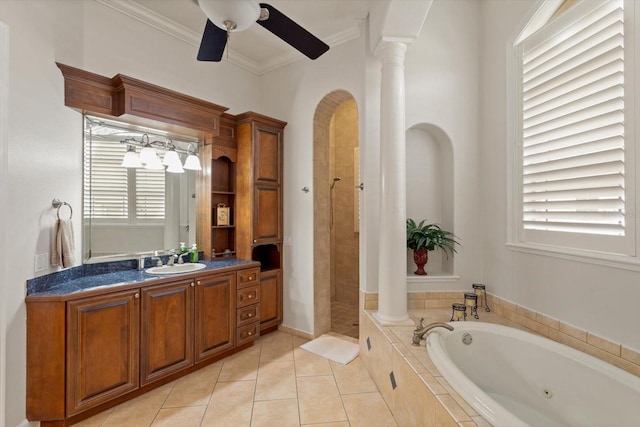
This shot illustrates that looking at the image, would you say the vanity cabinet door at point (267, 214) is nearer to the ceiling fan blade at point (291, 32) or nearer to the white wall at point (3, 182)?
the ceiling fan blade at point (291, 32)

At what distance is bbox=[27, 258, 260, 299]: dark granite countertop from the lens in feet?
6.24

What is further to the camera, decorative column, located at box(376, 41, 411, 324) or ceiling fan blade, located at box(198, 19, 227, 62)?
decorative column, located at box(376, 41, 411, 324)

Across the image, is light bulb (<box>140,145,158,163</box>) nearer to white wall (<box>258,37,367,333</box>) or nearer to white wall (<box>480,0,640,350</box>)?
white wall (<box>258,37,367,333</box>)

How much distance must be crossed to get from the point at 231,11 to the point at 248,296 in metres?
2.42

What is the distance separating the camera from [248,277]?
299cm

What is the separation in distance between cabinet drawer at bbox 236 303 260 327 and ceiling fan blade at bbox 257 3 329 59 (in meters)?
2.32

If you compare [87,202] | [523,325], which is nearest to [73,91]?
[87,202]

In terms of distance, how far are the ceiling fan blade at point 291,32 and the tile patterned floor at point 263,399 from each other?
2.39 meters

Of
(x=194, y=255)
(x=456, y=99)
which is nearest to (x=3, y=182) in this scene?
(x=194, y=255)

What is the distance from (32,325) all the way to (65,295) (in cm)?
27

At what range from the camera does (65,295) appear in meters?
1.83

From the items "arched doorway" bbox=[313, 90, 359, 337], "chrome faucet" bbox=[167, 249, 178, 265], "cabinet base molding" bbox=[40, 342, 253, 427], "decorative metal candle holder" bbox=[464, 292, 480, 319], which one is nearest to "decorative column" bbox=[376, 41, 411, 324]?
"decorative metal candle holder" bbox=[464, 292, 480, 319]

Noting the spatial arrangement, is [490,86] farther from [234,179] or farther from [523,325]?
[234,179]

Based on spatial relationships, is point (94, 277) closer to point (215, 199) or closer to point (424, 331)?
point (215, 199)
